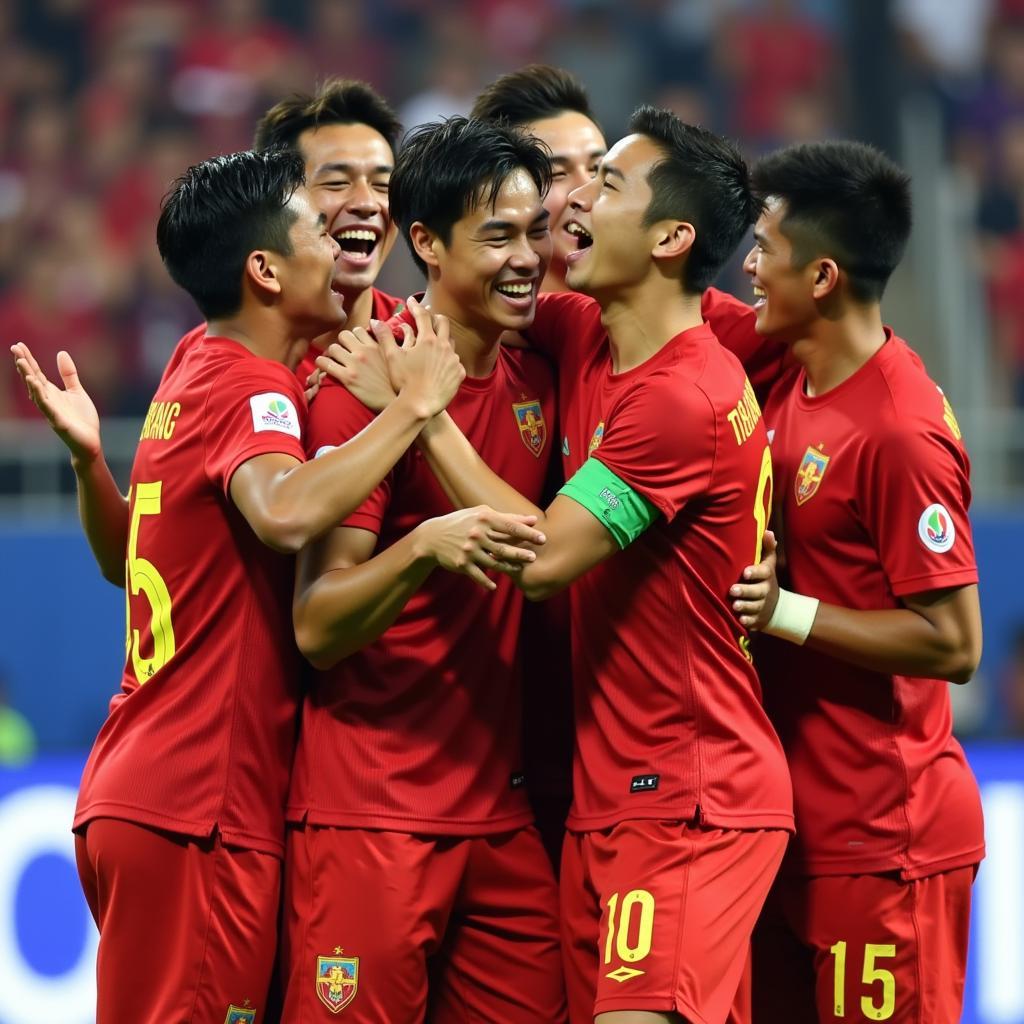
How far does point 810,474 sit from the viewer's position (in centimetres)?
421

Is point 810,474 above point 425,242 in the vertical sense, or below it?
below

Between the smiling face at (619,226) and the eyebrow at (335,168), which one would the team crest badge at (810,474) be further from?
the eyebrow at (335,168)

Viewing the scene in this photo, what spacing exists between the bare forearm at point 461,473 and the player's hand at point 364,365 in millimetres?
125

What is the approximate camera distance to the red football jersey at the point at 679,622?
3.85m

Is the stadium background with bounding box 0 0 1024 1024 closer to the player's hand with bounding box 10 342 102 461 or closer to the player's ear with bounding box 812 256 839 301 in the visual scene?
the player's hand with bounding box 10 342 102 461

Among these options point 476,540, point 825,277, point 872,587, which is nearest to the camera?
point 476,540

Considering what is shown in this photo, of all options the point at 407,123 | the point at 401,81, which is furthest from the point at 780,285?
the point at 401,81

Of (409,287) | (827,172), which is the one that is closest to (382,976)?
(827,172)

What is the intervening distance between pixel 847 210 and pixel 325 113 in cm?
147

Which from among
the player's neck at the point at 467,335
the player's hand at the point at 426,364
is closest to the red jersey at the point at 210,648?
the player's hand at the point at 426,364

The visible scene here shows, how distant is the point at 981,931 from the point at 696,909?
3.03 metres

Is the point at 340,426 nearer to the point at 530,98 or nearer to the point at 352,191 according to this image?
the point at 352,191

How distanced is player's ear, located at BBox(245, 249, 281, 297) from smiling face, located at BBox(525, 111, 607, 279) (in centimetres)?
104

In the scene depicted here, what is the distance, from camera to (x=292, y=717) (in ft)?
13.2
